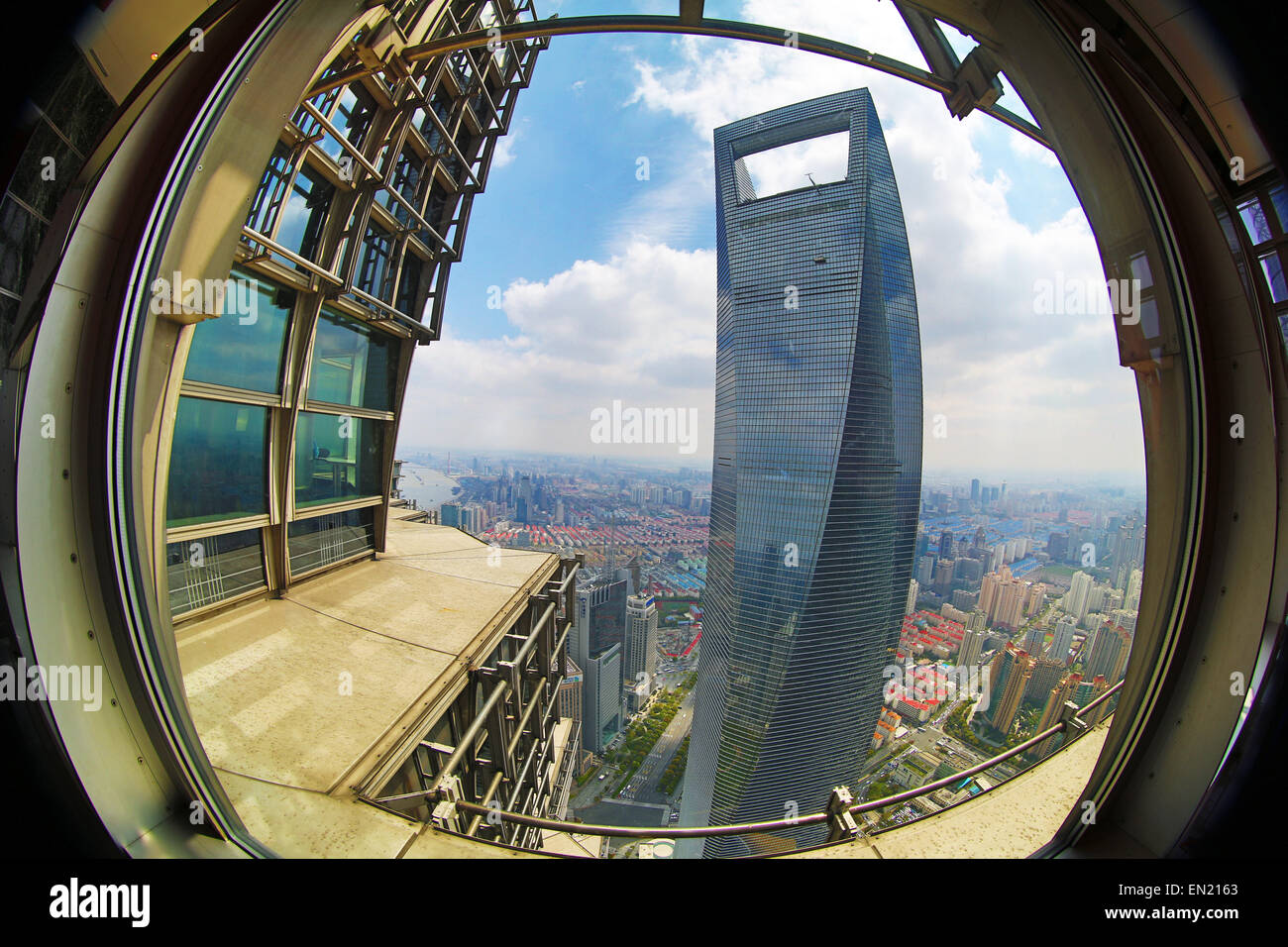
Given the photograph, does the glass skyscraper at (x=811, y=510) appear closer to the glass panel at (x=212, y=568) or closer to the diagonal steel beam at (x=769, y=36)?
the diagonal steel beam at (x=769, y=36)

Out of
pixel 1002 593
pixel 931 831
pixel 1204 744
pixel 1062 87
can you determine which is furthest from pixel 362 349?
pixel 1002 593

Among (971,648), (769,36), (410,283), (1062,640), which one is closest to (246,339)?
(410,283)

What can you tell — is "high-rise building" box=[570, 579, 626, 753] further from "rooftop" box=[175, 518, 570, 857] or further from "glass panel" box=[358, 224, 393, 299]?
"glass panel" box=[358, 224, 393, 299]

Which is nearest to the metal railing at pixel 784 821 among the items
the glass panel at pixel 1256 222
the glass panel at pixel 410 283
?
the glass panel at pixel 1256 222

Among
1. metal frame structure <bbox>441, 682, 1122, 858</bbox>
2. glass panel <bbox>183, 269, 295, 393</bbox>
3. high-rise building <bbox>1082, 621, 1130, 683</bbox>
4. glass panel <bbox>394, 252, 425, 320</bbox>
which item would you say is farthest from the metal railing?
high-rise building <bbox>1082, 621, 1130, 683</bbox>
